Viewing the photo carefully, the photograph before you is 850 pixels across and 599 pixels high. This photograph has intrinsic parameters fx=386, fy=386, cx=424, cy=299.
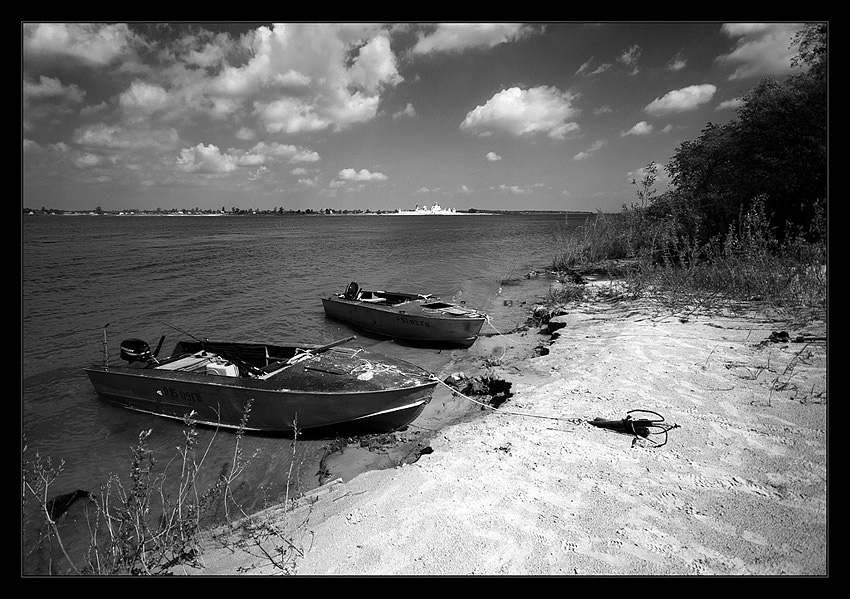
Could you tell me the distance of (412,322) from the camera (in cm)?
1199

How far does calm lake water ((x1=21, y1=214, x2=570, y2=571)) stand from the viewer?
680 cm

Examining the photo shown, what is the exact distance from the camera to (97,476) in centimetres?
647

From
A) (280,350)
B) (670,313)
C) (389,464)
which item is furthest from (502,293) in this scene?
(389,464)

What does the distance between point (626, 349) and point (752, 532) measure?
182 inches

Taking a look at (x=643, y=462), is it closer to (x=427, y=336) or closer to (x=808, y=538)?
(x=808, y=538)

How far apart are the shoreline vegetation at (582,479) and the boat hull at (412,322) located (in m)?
1.98

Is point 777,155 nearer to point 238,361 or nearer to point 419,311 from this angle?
point 419,311

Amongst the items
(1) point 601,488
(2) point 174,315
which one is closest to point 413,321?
(1) point 601,488

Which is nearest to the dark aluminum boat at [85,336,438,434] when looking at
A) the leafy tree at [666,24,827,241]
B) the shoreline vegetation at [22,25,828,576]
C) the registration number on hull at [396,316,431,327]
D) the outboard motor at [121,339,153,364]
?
the outboard motor at [121,339,153,364]

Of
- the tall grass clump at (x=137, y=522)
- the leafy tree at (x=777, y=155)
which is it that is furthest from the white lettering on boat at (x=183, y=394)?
the leafy tree at (x=777, y=155)

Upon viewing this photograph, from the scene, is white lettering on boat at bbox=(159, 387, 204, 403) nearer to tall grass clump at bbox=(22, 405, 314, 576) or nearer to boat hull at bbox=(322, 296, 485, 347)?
tall grass clump at bbox=(22, 405, 314, 576)

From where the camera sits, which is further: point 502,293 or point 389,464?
point 502,293

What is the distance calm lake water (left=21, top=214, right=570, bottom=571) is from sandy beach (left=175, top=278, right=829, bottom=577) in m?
1.91

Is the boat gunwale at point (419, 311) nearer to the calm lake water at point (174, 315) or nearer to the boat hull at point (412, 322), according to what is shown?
the boat hull at point (412, 322)
